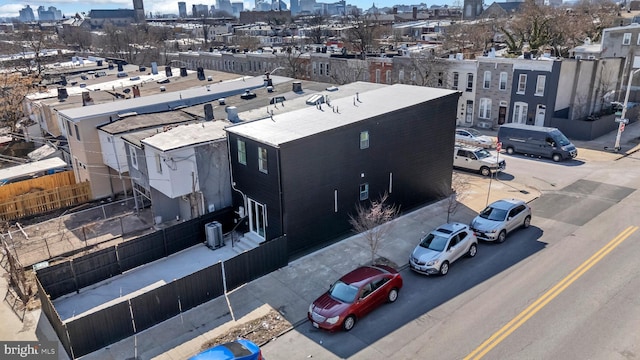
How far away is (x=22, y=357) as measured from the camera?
52.5 ft

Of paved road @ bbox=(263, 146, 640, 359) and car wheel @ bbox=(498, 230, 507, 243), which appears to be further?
car wheel @ bbox=(498, 230, 507, 243)

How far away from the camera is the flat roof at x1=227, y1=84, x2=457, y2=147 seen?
69.5 ft

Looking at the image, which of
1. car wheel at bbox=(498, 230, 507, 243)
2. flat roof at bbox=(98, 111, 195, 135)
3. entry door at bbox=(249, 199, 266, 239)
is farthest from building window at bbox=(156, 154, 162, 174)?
car wheel at bbox=(498, 230, 507, 243)

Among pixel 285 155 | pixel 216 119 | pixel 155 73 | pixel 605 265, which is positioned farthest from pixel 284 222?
pixel 155 73

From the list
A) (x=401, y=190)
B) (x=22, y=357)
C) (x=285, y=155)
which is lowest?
(x=22, y=357)

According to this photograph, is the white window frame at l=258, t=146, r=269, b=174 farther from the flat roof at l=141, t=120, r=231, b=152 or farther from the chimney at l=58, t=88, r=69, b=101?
the chimney at l=58, t=88, r=69, b=101

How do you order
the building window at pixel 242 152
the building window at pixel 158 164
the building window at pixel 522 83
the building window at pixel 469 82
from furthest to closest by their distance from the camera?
the building window at pixel 469 82, the building window at pixel 522 83, the building window at pixel 158 164, the building window at pixel 242 152

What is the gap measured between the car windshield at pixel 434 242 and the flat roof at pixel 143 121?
16.8 meters

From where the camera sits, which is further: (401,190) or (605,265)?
(401,190)

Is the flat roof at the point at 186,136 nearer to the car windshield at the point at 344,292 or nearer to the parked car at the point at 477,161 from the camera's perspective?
the car windshield at the point at 344,292

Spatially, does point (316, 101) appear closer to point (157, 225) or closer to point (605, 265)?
point (157, 225)

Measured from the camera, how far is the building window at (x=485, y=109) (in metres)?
45.4

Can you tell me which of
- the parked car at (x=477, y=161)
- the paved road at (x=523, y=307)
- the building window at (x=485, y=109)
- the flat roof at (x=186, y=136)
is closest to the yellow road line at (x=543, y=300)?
the paved road at (x=523, y=307)

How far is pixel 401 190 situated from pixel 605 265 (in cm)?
1007
